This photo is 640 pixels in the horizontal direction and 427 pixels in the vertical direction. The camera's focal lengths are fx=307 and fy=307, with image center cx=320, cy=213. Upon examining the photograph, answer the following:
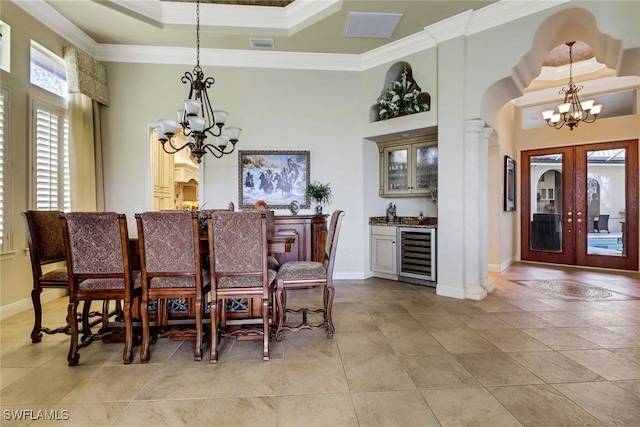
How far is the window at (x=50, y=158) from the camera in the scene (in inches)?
146

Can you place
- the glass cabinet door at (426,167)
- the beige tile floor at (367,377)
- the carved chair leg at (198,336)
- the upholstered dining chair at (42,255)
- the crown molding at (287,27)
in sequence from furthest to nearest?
the glass cabinet door at (426,167)
the crown molding at (287,27)
the upholstered dining chair at (42,255)
the carved chair leg at (198,336)
the beige tile floor at (367,377)

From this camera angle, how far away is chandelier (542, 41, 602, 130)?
5.35m

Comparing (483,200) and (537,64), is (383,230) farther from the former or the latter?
(537,64)

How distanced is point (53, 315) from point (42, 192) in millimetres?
1509

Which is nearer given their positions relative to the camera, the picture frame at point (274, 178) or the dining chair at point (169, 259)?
the dining chair at point (169, 259)

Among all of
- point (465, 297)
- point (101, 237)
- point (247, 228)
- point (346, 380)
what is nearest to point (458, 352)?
point (346, 380)

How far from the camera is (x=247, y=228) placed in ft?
Answer: 7.79

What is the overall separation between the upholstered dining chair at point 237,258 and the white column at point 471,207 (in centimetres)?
285

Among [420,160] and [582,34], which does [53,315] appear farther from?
[582,34]

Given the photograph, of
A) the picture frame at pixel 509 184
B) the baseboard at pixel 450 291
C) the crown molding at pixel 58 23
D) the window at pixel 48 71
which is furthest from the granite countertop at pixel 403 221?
the crown molding at pixel 58 23

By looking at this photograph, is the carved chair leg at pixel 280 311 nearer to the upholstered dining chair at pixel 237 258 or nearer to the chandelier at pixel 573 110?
the upholstered dining chair at pixel 237 258

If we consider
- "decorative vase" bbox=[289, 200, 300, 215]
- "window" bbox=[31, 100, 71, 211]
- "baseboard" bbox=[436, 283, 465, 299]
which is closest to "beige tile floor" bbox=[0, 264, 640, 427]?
"baseboard" bbox=[436, 283, 465, 299]

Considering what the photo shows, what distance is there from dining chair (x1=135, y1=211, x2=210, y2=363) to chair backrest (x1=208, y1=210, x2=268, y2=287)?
0.12 m

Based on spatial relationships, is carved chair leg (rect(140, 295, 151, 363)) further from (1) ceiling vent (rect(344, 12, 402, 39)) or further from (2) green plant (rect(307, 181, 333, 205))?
(1) ceiling vent (rect(344, 12, 402, 39))
